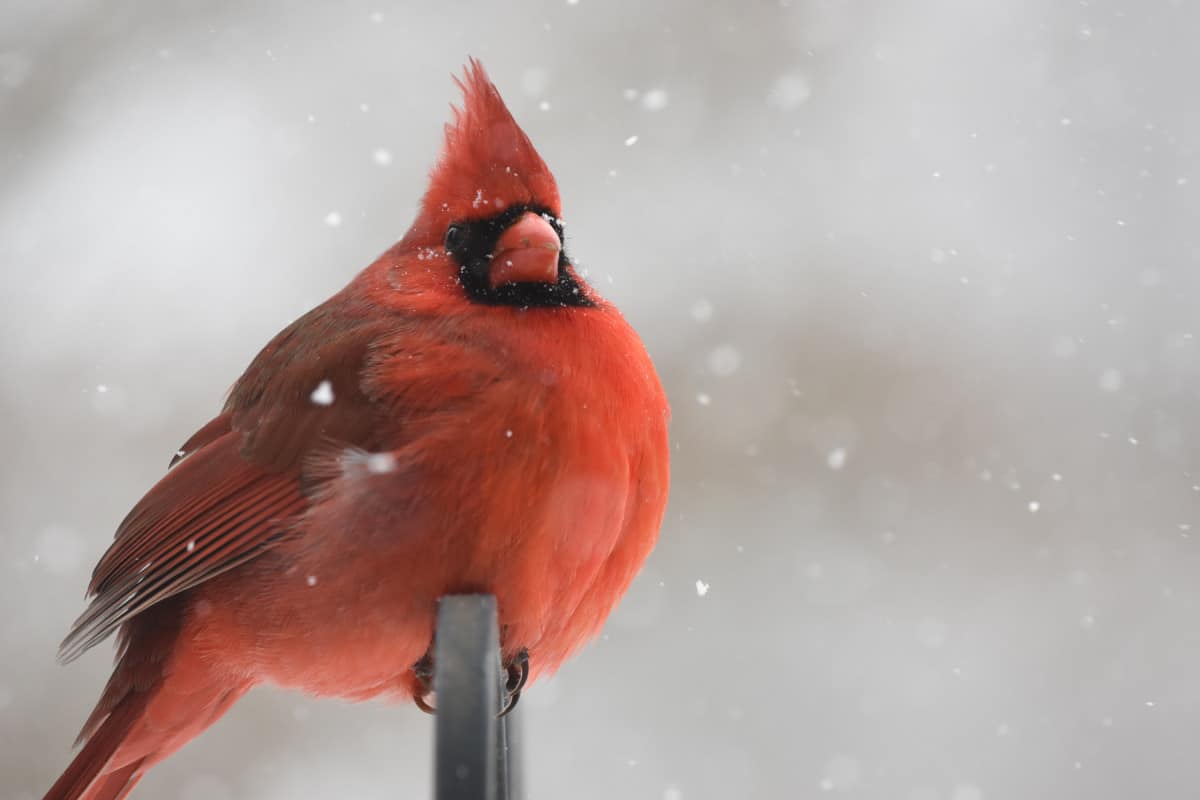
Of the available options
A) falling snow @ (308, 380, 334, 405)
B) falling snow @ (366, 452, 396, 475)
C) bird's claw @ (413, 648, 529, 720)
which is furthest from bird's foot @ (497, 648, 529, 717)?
falling snow @ (308, 380, 334, 405)

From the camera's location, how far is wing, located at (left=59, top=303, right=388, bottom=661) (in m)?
1.89

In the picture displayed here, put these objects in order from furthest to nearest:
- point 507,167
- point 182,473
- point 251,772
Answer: point 251,772
point 182,473
point 507,167

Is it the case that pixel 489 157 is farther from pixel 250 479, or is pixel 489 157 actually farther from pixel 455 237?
pixel 250 479

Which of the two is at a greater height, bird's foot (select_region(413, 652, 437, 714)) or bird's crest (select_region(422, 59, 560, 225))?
bird's crest (select_region(422, 59, 560, 225))

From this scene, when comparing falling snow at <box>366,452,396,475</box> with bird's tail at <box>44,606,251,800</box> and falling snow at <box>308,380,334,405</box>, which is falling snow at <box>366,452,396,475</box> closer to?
falling snow at <box>308,380,334,405</box>

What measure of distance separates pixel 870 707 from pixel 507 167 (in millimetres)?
2859

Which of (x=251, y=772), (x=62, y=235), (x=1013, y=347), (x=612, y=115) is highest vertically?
(x=612, y=115)

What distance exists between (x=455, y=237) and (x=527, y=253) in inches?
7.4

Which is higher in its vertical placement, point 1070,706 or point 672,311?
point 672,311

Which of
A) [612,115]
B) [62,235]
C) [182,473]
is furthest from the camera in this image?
[612,115]

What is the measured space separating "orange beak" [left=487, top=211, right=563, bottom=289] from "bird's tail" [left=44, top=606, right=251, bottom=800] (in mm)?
726

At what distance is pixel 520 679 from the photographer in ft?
5.74

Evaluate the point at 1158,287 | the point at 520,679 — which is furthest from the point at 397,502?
the point at 1158,287

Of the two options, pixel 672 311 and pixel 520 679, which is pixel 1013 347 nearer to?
pixel 672 311
